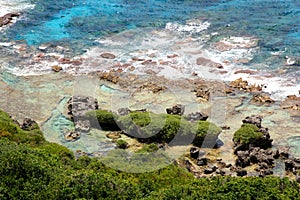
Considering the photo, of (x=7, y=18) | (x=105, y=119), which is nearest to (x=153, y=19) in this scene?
(x=7, y=18)

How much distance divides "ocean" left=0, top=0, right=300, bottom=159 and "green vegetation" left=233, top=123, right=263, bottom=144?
9.04 m

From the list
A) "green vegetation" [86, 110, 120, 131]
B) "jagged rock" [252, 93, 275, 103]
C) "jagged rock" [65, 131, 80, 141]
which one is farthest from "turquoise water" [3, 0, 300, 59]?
"jagged rock" [65, 131, 80, 141]

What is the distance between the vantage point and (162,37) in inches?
2473

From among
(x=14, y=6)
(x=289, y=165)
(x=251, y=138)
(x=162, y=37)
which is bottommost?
(x=289, y=165)

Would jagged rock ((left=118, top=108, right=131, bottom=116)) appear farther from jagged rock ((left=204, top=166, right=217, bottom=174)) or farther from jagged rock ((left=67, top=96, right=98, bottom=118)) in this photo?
jagged rock ((left=204, top=166, right=217, bottom=174))

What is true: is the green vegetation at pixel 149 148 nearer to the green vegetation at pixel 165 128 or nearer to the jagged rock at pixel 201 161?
the green vegetation at pixel 165 128

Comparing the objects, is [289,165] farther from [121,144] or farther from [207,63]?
[207,63]

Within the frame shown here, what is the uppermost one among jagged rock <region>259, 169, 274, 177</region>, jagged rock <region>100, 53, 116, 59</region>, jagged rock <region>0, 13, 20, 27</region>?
jagged rock <region>0, 13, 20, 27</region>

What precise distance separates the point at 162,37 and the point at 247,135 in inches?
1043

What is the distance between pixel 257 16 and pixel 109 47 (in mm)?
21439

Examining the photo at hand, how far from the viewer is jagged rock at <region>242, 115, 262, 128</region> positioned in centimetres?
4128

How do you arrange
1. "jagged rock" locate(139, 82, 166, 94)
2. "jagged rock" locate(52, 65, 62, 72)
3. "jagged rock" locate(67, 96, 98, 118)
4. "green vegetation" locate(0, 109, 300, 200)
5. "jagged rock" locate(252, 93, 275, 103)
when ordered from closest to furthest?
"green vegetation" locate(0, 109, 300, 200), "jagged rock" locate(67, 96, 98, 118), "jagged rock" locate(252, 93, 275, 103), "jagged rock" locate(139, 82, 166, 94), "jagged rock" locate(52, 65, 62, 72)

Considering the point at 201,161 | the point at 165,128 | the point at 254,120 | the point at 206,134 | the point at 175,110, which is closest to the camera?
the point at 201,161

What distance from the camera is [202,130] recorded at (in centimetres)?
4044
